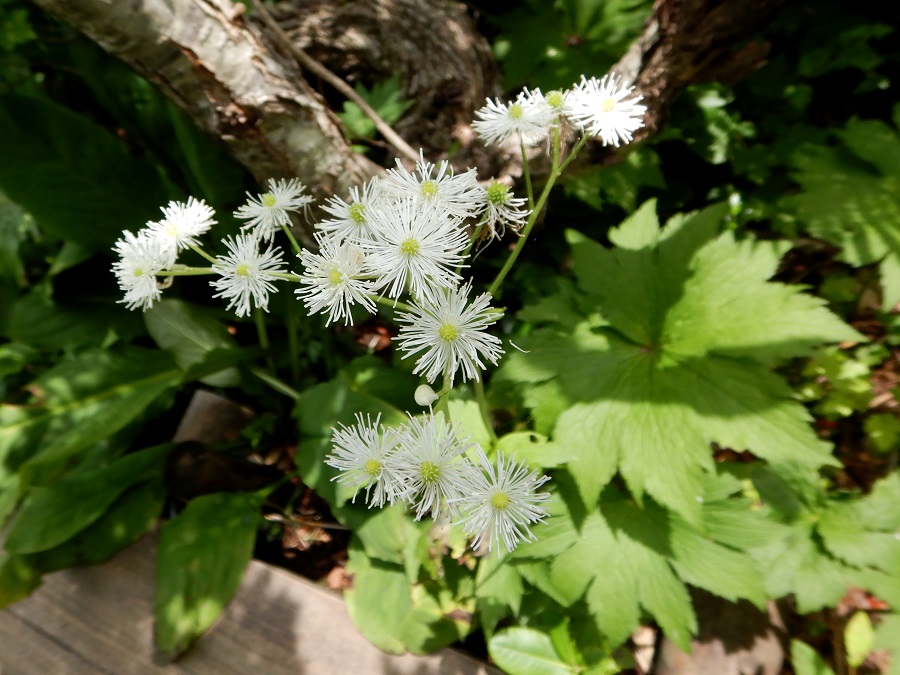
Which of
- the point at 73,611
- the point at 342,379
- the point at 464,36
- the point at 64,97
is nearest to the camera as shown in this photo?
the point at 342,379

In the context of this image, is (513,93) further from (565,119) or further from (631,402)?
(631,402)

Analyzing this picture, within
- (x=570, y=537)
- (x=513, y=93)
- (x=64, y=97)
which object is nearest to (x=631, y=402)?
(x=570, y=537)

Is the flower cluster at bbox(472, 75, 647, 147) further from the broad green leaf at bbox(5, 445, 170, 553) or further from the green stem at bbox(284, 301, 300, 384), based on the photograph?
the broad green leaf at bbox(5, 445, 170, 553)

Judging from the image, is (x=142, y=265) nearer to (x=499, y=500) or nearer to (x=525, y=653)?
(x=499, y=500)

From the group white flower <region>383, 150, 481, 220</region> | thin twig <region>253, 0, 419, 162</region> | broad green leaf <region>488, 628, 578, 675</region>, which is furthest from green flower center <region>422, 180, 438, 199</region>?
broad green leaf <region>488, 628, 578, 675</region>

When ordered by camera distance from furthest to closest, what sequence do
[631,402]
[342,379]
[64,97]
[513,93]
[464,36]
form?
[64,97]
[513,93]
[464,36]
[342,379]
[631,402]

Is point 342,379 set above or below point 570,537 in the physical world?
below

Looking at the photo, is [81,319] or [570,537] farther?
[81,319]
